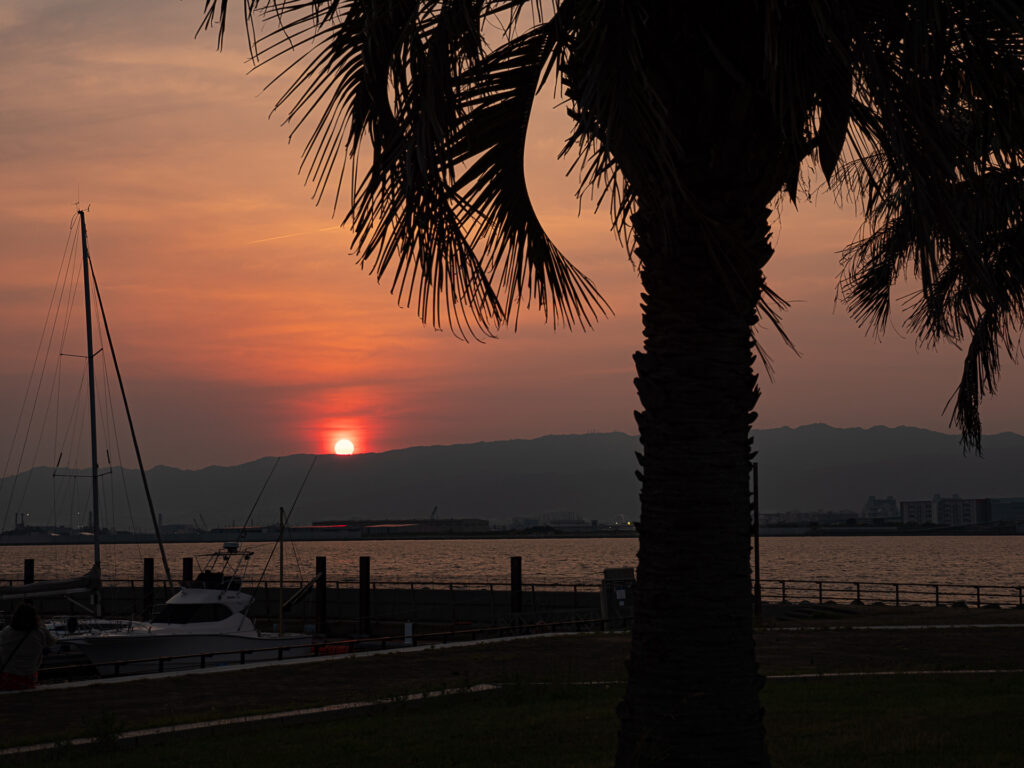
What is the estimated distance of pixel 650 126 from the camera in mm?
5957

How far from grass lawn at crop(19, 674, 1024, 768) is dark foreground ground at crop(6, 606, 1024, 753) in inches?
38.4

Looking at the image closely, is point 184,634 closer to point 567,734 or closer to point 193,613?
point 193,613

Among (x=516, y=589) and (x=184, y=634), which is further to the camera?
(x=516, y=589)

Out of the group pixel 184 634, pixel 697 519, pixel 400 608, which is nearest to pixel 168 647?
pixel 184 634

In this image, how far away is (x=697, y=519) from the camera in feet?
21.5

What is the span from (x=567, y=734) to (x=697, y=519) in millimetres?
5007

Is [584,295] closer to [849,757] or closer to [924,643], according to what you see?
[849,757]

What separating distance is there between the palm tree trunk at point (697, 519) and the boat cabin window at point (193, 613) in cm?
2685

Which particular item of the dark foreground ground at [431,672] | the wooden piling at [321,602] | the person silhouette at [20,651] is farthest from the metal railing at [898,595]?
the person silhouette at [20,651]

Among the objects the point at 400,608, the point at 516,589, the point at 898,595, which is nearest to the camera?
the point at 516,589

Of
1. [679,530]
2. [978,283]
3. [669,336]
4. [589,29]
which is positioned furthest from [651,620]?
[589,29]

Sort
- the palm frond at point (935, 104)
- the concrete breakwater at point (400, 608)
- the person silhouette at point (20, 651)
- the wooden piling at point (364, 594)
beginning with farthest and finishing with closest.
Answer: the concrete breakwater at point (400, 608)
the wooden piling at point (364, 594)
the person silhouette at point (20, 651)
the palm frond at point (935, 104)

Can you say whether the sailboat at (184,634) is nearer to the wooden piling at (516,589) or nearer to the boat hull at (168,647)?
the boat hull at (168,647)

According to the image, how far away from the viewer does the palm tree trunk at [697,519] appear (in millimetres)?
6516
